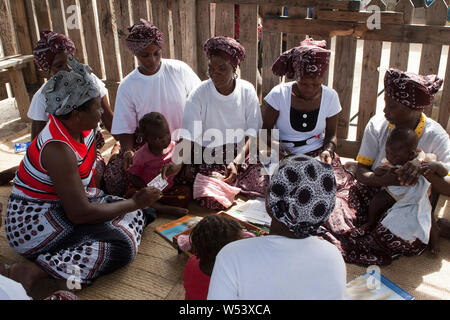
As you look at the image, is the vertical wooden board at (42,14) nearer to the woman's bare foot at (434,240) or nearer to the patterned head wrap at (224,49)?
the patterned head wrap at (224,49)

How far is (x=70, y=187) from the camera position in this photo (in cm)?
246

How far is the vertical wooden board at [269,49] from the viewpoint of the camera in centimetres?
413

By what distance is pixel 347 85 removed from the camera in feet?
13.9

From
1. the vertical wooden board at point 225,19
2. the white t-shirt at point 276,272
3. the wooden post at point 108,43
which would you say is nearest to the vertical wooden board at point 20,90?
the wooden post at point 108,43

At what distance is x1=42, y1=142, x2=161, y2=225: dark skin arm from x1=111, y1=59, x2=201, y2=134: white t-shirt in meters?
1.24

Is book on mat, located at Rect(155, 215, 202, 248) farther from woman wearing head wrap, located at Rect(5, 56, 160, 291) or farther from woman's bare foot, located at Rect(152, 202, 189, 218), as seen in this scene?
woman wearing head wrap, located at Rect(5, 56, 160, 291)

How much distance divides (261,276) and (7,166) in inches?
147

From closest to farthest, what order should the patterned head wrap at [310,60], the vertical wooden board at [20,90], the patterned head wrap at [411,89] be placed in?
the patterned head wrap at [411,89] < the patterned head wrap at [310,60] < the vertical wooden board at [20,90]

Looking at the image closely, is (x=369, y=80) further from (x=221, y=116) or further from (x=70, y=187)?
(x=70, y=187)

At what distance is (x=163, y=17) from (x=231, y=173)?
2.11 metres

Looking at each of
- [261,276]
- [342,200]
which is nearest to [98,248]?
[261,276]

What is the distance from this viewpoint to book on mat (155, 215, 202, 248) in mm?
3109

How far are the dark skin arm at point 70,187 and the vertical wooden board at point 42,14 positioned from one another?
3876 mm

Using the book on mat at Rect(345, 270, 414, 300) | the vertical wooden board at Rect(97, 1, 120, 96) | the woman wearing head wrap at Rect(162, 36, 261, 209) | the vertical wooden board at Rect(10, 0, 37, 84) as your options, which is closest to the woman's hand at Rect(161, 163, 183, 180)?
the woman wearing head wrap at Rect(162, 36, 261, 209)
